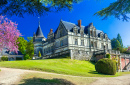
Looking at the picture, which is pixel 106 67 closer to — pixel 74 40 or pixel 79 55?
pixel 79 55

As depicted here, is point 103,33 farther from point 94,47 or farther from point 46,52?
point 46,52

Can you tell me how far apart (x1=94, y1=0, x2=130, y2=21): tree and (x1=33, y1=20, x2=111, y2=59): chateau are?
2242cm

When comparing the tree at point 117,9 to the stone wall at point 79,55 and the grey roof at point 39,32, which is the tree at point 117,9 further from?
the grey roof at point 39,32

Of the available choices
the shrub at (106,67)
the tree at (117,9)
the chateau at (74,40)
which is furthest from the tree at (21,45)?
the tree at (117,9)

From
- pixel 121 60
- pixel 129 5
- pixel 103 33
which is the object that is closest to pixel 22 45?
pixel 103 33

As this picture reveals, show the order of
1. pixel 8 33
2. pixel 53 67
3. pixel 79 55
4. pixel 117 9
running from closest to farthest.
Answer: pixel 117 9 → pixel 8 33 → pixel 53 67 → pixel 79 55

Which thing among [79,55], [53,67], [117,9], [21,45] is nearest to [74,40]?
[79,55]

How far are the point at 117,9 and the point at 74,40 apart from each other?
2869 centimetres

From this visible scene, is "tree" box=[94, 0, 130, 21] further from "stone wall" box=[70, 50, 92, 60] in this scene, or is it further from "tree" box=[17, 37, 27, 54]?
"tree" box=[17, 37, 27, 54]

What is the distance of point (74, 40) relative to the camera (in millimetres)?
38438

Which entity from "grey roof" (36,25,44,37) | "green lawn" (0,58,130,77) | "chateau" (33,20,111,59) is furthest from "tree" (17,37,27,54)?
"green lawn" (0,58,130,77)

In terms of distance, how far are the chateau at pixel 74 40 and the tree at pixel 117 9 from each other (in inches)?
883

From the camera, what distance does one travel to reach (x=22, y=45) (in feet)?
174

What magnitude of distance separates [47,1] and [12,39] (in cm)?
547
